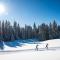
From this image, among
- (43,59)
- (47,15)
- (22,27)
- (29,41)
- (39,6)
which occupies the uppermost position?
(39,6)

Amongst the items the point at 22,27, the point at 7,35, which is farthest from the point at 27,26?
the point at 7,35

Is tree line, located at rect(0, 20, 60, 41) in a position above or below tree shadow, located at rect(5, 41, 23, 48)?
above

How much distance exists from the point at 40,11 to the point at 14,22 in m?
1.45

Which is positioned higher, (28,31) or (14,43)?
(28,31)

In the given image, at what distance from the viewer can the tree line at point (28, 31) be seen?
22.3 feet

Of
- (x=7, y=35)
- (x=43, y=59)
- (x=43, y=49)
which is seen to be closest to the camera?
(x=43, y=59)

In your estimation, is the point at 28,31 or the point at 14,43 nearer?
the point at 14,43

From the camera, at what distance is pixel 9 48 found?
22.8ft

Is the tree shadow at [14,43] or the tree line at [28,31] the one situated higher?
the tree line at [28,31]

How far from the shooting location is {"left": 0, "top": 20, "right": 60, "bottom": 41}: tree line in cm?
679

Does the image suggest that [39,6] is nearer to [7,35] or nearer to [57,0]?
[57,0]

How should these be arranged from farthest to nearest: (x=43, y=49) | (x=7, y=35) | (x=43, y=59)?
(x=43, y=49), (x=7, y=35), (x=43, y=59)

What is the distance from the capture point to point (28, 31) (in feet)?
23.2

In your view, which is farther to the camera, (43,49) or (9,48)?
(43,49)
